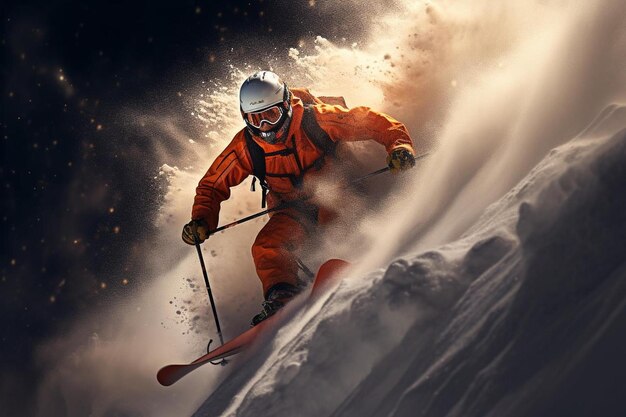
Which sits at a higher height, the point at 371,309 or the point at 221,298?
the point at 221,298

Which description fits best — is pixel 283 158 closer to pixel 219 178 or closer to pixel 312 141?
pixel 312 141

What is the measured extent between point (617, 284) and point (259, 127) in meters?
3.44

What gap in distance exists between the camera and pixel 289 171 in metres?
5.34

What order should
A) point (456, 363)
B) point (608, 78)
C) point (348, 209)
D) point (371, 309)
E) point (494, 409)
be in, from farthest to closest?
point (348, 209) → point (608, 78) → point (371, 309) → point (456, 363) → point (494, 409)

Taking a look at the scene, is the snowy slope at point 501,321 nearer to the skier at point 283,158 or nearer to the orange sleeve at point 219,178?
the skier at point 283,158

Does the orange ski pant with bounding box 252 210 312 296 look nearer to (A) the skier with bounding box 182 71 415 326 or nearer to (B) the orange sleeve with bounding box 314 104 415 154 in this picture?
(A) the skier with bounding box 182 71 415 326

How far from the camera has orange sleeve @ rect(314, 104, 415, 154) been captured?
511 centimetres

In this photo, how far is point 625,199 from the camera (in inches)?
89.8

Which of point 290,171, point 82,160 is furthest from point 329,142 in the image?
point 82,160

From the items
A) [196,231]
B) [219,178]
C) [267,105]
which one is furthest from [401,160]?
[196,231]

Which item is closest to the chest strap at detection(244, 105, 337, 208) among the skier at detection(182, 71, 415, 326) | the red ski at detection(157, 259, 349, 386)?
the skier at detection(182, 71, 415, 326)

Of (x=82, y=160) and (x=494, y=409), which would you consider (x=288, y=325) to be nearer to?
(x=494, y=409)

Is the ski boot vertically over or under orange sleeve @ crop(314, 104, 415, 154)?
under

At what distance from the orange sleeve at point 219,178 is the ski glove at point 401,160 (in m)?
1.32
